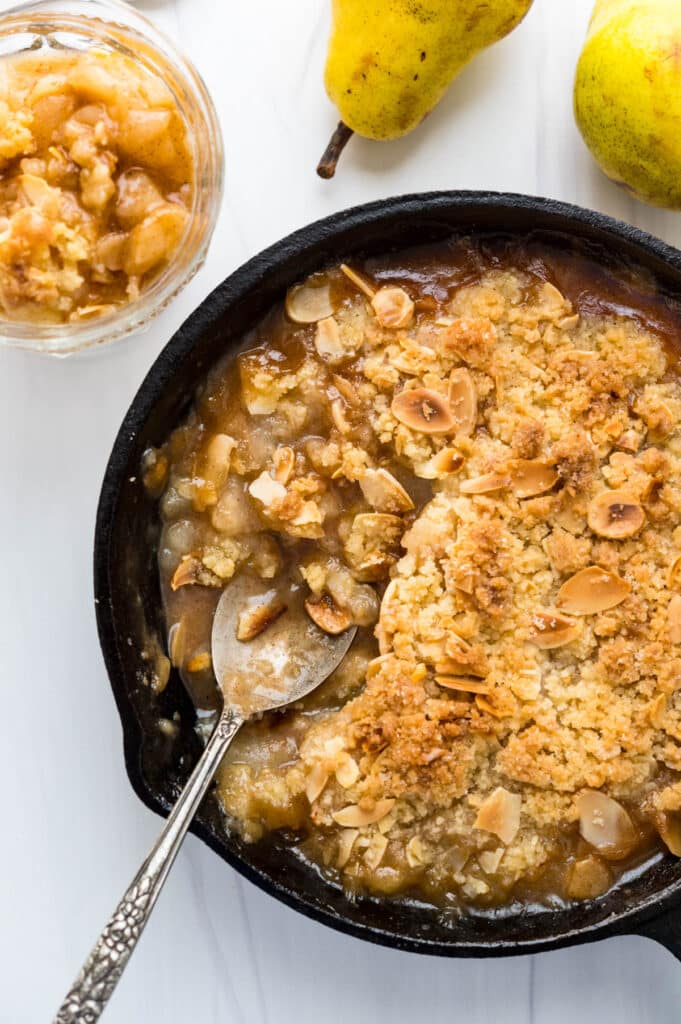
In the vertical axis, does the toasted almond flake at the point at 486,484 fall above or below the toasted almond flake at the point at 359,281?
below

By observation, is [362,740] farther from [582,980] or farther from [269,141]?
[269,141]

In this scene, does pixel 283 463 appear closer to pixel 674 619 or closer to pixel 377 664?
pixel 377 664

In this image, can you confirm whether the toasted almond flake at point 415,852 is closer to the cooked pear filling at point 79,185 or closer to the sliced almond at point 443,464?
the sliced almond at point 443,464

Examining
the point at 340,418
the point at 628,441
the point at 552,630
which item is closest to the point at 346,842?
the point at 552,630

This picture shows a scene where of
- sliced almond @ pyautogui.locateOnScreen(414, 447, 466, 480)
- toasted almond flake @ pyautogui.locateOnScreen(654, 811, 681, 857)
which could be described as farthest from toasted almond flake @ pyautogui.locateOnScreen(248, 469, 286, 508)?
toasted almond flake @ pyautogui.locateOnScreen(654, 811, 681, 857)


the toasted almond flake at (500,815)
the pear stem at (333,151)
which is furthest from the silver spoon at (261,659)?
the pear stem at (333,151)

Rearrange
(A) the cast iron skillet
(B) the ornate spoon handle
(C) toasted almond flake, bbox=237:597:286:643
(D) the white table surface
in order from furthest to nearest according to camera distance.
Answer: (D) the white table surface < (C) toasted almond flake, bbox=237:597:286:643 < (A) the cast iron skillet < (B) the ornate spoon handle

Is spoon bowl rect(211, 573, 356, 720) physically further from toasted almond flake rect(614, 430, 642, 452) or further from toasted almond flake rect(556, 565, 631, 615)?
toasted almond flake rect(614, 430, 642, 452)
